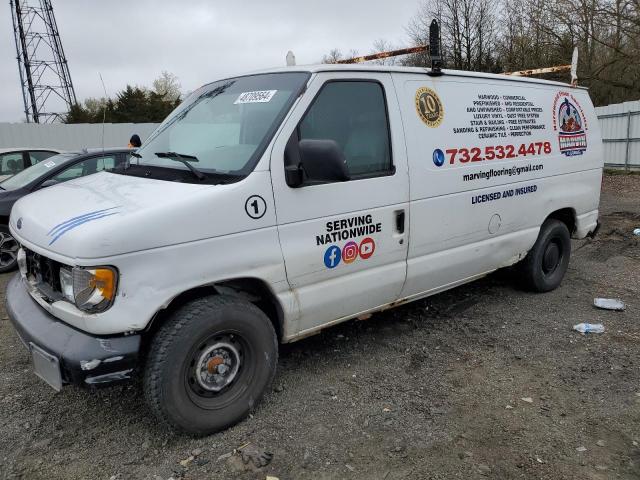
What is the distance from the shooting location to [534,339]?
4336 mm

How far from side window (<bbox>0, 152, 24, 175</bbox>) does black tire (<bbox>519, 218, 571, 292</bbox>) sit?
8.04m

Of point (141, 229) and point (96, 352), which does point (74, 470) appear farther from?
point (141, 229)

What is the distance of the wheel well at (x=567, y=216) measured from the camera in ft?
17.7

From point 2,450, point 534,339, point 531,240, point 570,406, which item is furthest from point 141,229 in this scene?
point 531,240

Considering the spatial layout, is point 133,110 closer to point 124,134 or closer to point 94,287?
point 124,134

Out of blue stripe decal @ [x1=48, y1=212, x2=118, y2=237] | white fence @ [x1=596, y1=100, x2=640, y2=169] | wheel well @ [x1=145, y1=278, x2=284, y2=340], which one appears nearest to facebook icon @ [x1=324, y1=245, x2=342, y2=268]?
wheel well @ [x1=145, y1=278, x2=284, y2=340]

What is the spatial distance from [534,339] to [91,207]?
3.50 meters

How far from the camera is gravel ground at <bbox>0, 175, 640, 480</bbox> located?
9.16 feet

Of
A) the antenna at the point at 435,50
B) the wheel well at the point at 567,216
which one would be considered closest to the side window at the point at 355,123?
the antenna at the point at 435,50

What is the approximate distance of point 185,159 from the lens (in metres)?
3.30

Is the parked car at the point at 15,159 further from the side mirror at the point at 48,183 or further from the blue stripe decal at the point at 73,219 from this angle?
the blue stripe decal at the point at 73,219

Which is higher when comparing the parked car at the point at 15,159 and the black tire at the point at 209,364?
the parked car at the point at 15,159

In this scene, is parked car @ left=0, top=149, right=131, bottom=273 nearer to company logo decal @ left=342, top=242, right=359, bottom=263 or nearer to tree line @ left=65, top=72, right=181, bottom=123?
company logo decal @ left=342, top=242, right=359, bottom=263

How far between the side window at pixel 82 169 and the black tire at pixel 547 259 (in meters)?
5.41
